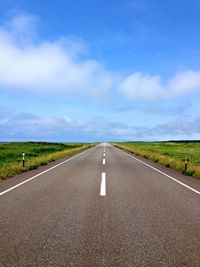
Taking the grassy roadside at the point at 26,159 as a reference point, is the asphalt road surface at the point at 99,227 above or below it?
below

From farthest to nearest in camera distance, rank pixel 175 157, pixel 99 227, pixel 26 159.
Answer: pixel 175 157
pixel 26 159
pixel 99 227

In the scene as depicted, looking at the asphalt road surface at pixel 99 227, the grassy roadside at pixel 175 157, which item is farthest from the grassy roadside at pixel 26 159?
the grassy roadside at pixel 175 157

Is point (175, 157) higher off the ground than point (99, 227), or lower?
higher

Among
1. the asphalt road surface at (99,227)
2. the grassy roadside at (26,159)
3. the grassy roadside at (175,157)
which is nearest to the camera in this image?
the asphalt road surface at (99,227)

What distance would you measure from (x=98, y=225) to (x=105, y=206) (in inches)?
69.4

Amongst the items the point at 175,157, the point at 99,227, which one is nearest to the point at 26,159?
the point at 175,157

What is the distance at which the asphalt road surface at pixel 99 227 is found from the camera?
429 centimetres

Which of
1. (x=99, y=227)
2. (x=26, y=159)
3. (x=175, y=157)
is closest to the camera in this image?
(x=99, y=227)

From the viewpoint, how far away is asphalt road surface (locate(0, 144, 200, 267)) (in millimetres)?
4289

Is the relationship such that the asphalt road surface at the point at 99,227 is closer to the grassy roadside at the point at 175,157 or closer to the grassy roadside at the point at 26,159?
the grassy roadside at the point at 26,159

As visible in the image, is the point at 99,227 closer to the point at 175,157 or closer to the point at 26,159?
the point at 26,159

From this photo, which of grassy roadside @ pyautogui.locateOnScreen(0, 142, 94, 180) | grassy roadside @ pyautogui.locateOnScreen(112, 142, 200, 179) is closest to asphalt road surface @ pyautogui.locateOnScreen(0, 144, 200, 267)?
grassy roadside @ pyautogui.locateOnScreen(0, 142, 94, 180)

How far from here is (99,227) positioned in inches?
228

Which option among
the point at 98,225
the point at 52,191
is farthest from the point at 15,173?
the point at 98,225
